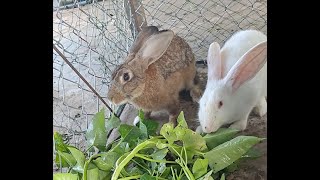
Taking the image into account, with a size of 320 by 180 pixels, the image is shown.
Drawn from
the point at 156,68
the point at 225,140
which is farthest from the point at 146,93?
the point at 225,140

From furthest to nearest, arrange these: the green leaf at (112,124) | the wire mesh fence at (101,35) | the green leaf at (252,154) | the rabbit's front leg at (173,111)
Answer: the wire mesh fence at (101,35)
the rabbit's front leg at (173,111)
the green leaf at (112,124)
the green leaf at (252,154)

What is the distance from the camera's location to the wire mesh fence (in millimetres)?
1257

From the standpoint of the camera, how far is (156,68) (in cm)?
110

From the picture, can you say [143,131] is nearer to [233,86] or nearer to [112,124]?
[112,124]

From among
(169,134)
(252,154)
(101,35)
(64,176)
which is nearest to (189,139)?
(169,134)

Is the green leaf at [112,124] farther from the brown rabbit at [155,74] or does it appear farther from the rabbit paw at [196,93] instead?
the rabbit paw at [196,93]

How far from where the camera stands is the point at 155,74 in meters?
1.09

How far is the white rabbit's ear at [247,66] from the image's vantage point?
833 mm

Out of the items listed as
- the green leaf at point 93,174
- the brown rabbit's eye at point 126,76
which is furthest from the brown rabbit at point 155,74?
the green leaf at point 93,174

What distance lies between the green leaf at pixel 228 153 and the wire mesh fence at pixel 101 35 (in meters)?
0.41

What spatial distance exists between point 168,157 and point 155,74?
0.27 m

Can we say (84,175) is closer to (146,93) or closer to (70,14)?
(146,93)

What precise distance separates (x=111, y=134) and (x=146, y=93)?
13cm

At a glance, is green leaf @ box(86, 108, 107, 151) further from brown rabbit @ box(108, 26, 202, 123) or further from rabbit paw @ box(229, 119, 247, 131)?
rabbit paw @ box(229, 119, 247, 131)
